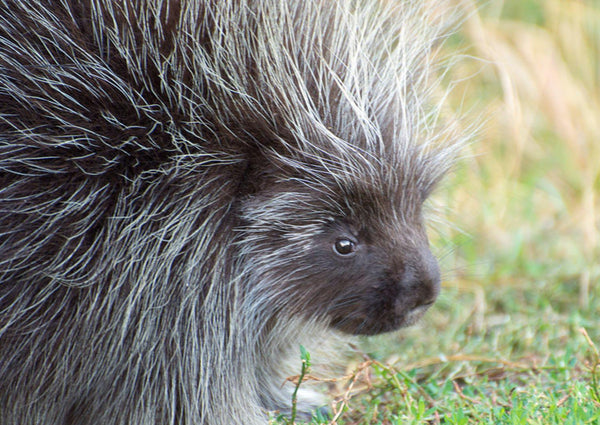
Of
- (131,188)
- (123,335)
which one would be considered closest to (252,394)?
(123,335)

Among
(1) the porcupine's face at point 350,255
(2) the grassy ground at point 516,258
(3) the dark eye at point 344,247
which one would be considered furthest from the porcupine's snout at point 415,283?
(2) the grassy ground at point 516,258

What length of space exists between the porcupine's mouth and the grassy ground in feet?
0.43

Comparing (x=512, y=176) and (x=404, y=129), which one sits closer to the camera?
(x=404, y=129)

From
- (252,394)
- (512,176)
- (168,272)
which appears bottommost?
(512,176)

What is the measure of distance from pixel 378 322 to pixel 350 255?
211mm

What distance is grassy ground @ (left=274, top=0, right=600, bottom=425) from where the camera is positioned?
8.30 feet

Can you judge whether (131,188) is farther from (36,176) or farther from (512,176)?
(512,176)

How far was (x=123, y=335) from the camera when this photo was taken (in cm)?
215

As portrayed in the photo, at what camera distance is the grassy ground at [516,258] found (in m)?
2.53

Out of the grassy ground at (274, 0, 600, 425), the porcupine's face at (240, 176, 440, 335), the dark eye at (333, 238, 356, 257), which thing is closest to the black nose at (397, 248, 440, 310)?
the porcupine's face at (240, 176, 440, 335)

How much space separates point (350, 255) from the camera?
2.31 meters

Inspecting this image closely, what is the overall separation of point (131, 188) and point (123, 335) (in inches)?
14.9

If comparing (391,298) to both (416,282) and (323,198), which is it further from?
(323,198)

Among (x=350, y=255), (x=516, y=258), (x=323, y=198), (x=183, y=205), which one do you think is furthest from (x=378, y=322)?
(x=516, y=258)
